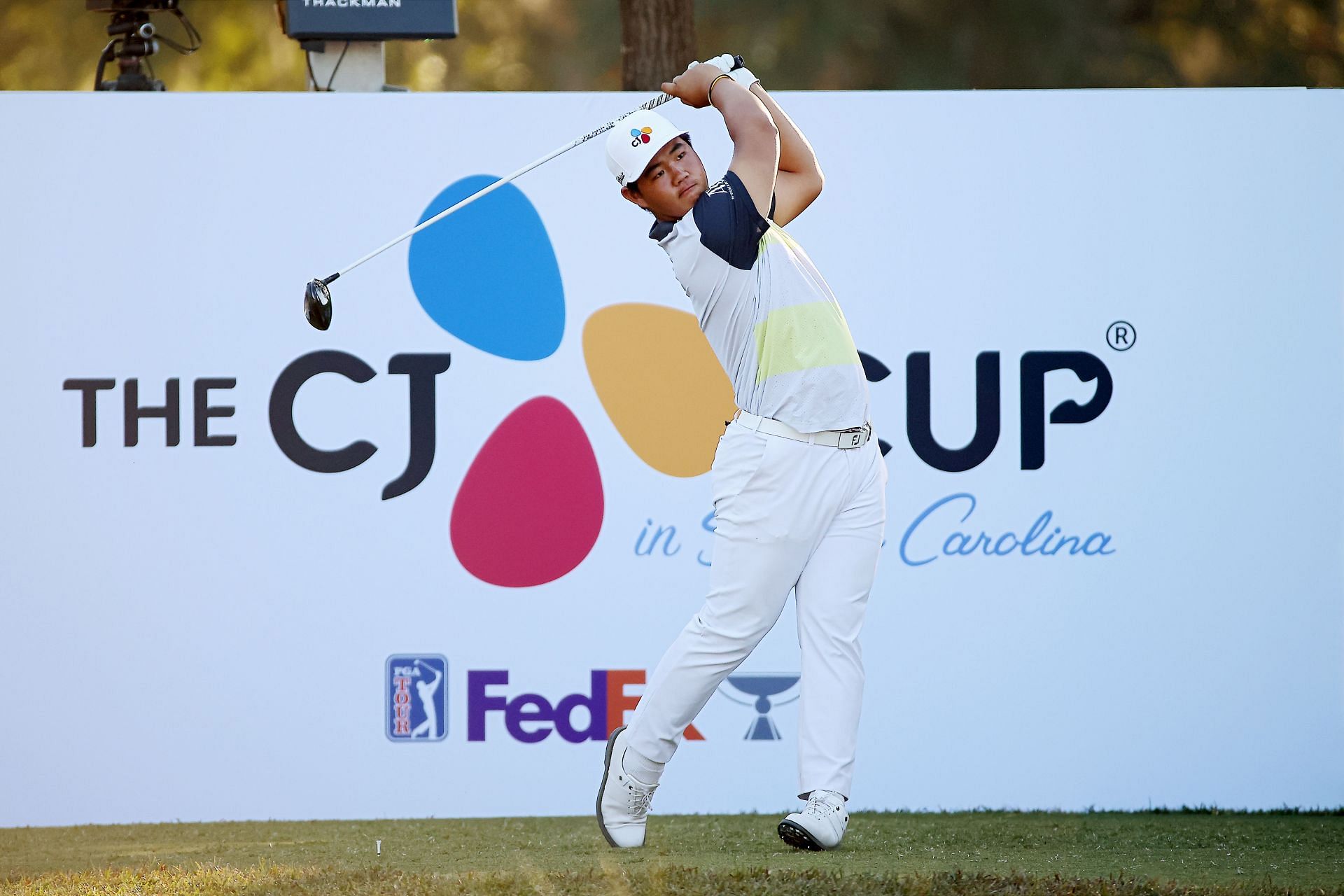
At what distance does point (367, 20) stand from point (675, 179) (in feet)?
6.80

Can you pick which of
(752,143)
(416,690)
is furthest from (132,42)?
(752,143)

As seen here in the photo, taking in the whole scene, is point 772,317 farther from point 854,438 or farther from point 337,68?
point 337,68

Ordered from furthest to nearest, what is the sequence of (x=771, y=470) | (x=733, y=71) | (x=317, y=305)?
(x=317, y=305) → (x=733, y=71) → (x=771, y=470)

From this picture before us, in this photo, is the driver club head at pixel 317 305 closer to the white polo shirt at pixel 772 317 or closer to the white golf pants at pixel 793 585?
the white polo shirt at pixel 772 317

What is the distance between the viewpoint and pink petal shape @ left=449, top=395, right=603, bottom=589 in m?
4.97

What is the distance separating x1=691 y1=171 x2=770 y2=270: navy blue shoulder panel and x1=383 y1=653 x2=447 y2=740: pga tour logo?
6.46 feet

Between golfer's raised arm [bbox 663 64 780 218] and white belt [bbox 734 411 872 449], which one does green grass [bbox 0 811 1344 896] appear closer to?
white belt [bbox 734 411 872 449]

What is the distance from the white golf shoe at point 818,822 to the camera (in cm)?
365

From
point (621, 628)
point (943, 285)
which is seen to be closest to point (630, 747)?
point (621, 628)

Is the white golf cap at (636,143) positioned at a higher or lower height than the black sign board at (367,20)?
lower

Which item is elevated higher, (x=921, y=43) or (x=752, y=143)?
(x=921, y=43)

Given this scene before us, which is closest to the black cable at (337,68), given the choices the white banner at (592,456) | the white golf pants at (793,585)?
the white banner at (592,456)

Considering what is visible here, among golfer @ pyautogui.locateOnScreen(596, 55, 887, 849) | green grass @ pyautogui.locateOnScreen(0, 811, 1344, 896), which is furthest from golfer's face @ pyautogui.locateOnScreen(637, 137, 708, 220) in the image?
green grass @ pyautogui.locateOnScreen(0, 811, 1344, 896)

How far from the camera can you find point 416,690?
4953 millimetres
